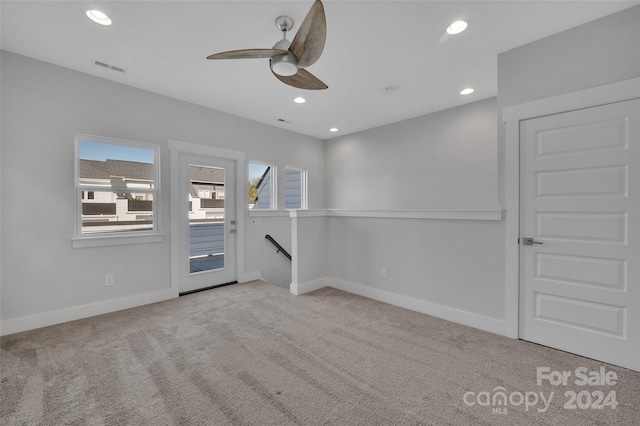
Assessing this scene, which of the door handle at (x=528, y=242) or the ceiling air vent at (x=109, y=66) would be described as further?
the ceiling air vent at (x=109, y=66)

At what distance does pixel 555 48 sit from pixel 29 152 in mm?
5201

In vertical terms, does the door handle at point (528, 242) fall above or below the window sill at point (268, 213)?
below

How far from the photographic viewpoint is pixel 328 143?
6.00m

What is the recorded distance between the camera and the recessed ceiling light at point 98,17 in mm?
2159

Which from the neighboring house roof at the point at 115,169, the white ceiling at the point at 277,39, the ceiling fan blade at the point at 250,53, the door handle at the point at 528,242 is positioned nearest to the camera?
the ceiling fan blade at the point at 250,53

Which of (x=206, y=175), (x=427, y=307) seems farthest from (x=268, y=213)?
(x=427, y=307)

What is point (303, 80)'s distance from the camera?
91.0 inches

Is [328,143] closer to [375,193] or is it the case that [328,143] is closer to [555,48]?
[375,193]

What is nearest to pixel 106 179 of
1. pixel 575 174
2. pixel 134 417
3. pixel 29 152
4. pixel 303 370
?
pixel 29 152

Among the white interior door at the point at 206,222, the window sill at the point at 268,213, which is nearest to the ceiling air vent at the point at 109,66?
the white interior door at the point at 206,222

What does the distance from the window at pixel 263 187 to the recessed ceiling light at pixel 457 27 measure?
349 cm

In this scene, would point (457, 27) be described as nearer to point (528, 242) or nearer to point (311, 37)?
point (311, 37)

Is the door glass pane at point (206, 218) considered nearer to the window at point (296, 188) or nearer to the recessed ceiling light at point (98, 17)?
the window at point (296, 188)

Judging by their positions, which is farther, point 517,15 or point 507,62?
point 507,62
